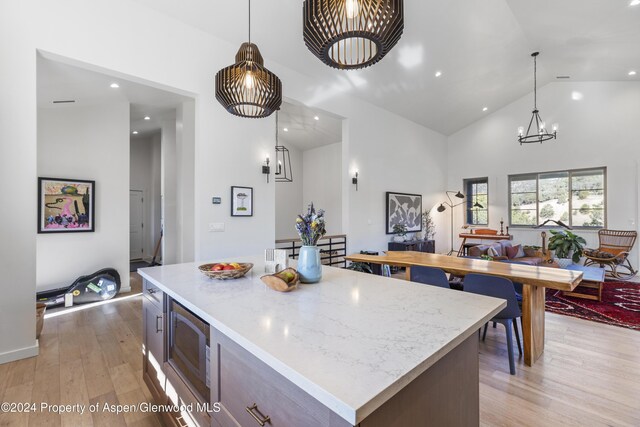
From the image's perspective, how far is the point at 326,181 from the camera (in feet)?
26.9

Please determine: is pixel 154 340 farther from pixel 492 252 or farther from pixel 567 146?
pixel 567 146

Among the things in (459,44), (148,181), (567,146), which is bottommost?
(148,181)

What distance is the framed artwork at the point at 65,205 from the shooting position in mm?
4227

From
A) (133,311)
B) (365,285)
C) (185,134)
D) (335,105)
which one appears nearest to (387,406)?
(365,285)

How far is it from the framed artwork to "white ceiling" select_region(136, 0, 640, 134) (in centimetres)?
290

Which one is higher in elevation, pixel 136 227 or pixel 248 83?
pixel 248 83

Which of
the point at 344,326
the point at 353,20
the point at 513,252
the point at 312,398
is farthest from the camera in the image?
the point at 513,252

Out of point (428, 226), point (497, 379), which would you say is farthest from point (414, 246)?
point (497, 379)

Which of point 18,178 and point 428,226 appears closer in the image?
point 18,178

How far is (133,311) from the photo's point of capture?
3916 millimetres

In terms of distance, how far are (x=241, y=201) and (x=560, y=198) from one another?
7.84 meters

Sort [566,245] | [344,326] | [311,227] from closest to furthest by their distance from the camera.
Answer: [344,326] < [311,227] < [566,245]

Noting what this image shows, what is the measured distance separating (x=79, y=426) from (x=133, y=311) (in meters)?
2.32

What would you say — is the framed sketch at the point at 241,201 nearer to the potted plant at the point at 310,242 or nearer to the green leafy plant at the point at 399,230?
the potted plant at the point at 310,242
